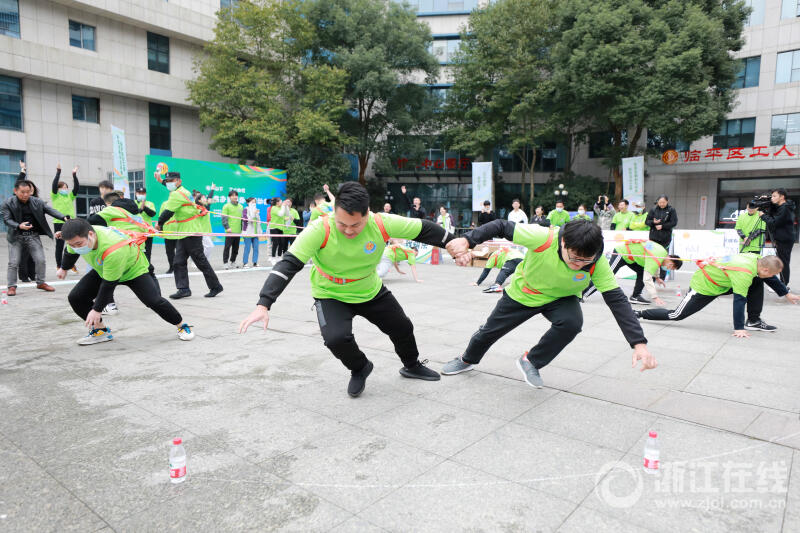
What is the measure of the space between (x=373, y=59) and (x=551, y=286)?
84.1 ft

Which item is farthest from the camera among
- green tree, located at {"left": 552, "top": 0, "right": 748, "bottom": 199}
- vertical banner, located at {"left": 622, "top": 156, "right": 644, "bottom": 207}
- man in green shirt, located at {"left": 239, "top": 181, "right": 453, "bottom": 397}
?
vertical banner, located at {"left": 622, "top": 156, "right": 644, "bottom": 207}

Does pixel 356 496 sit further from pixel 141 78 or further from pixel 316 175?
pixel 141 78

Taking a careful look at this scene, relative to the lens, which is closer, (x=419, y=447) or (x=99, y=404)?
(x=419, y=447)

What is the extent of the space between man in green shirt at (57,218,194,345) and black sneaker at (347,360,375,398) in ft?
8.30

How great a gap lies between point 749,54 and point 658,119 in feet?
31.3

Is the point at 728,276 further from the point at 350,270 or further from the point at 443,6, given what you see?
the point at 443,6

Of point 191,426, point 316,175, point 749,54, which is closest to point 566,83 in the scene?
point 749,54

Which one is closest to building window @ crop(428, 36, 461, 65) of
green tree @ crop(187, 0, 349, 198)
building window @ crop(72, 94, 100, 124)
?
green tree @ crop(187, 0, 349, 198)

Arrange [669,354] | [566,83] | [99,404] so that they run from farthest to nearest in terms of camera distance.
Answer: [566,83] < [669,354] < [99,404]

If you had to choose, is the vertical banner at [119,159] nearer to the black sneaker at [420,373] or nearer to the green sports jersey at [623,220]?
the green sports jersey at [623,220]

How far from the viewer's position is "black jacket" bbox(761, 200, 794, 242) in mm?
8414

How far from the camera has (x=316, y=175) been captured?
88.4 feet

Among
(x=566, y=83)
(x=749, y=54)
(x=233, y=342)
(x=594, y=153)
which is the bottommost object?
(x=233, y=342)

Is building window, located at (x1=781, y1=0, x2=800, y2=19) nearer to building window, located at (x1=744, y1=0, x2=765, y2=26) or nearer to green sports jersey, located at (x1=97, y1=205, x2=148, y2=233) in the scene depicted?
building window, located at (x1=744, y1=0, x2=765, y2=26)
